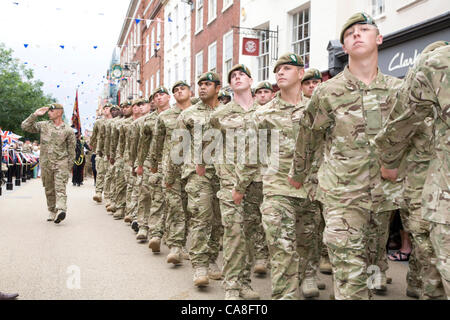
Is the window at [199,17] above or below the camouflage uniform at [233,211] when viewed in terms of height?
above

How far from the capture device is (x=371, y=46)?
3.77 m

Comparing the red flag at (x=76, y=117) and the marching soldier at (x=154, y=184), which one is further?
the red flag at (x=76, y=117)

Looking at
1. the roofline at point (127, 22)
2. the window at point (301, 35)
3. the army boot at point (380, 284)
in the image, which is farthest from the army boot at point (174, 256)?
the roofline at point (127, 22)

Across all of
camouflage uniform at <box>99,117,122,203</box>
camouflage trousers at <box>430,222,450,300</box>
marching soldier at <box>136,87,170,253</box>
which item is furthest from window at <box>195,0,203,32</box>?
camouflage trousers at <box>430,222,450,300</box>

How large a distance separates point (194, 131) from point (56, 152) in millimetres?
5149

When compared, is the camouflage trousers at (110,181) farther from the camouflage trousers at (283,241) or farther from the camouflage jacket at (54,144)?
the camouflage trousers at (283,241)

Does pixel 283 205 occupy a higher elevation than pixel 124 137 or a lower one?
lower

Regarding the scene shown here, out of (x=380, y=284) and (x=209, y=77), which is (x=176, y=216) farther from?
(x=380, y=284)

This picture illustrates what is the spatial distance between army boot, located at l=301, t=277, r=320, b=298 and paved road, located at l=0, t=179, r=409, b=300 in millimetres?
276

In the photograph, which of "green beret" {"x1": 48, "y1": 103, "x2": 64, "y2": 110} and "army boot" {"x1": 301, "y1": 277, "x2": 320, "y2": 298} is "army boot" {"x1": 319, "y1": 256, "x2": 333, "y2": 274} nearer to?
"army boot" {"x1": 301, "y1": 277, "x2": 320, "y2": 298}

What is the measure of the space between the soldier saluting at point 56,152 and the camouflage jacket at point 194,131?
469cm

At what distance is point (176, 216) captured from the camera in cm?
680

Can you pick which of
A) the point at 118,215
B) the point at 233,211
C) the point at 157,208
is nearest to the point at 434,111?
the point at 233,211

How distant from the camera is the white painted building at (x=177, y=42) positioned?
1054 inches
